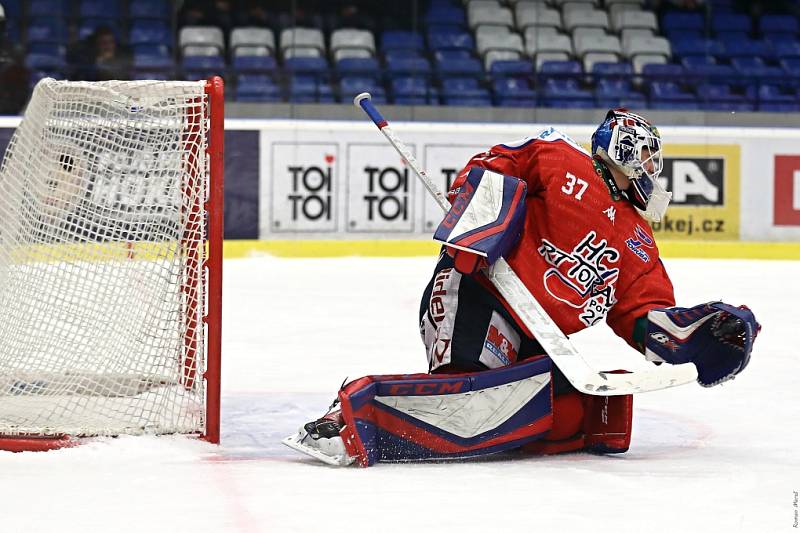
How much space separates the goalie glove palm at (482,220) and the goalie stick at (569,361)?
74 mm

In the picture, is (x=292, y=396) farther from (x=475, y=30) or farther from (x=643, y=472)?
(x=475, y=30)

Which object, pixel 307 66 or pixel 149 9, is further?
pixel 307 66

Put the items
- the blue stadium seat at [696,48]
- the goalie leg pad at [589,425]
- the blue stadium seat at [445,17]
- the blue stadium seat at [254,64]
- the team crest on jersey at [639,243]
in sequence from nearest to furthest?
the goalie leg pad at [589,425] < the team crest on jersey at [639,243] < the blue stadium seat at [254,64] < the blue stadium seat at [445,17] < the blue stadium seat at [696,48]

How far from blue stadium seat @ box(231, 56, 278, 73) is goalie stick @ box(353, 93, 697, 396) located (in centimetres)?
690

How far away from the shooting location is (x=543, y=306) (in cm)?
291

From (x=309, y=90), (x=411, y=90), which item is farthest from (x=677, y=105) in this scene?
(x=309, y=90)

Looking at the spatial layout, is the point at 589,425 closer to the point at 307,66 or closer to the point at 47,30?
the point at 307,66

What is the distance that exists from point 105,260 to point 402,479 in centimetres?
103

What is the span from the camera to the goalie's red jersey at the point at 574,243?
2.92m

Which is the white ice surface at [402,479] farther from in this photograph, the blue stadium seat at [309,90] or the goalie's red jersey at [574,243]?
the blue stadium seat at [309,90]

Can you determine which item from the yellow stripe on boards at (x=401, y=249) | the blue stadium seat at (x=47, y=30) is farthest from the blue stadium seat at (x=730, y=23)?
the blue stadium seat at (x=47, y=30)

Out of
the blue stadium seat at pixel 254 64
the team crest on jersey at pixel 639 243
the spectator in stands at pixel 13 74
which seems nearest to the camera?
the team crest on jersey at pixel 639 243

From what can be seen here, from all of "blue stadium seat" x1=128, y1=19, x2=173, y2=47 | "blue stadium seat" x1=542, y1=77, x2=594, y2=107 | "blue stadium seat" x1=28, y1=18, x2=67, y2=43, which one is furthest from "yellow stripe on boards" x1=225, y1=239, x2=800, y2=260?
"blue stadium seat" x1=28, y1=18, x2=67, y2=43

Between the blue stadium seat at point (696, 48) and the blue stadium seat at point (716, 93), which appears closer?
the blue stadium seat at point (716, 93)
